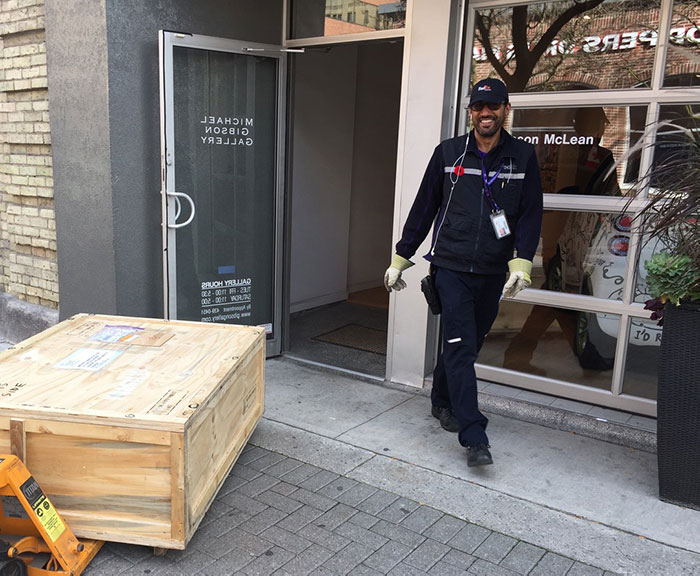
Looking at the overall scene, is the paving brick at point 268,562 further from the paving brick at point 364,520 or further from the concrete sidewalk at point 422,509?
the paving brick at point 364,520

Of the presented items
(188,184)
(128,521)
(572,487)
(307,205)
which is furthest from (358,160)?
(128,521)

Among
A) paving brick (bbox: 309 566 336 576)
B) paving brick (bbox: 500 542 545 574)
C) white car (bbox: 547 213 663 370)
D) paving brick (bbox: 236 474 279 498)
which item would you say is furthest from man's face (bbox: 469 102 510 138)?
paving brick (bbox: 309 566 336 576)

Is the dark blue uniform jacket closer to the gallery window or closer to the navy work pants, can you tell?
the navy work pants

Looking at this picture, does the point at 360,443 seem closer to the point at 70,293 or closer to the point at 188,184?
the point at 188,184

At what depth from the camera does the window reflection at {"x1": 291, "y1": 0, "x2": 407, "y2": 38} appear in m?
4.61

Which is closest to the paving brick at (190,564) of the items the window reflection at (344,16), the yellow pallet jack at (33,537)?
the yellow pallet jack at (33,537)

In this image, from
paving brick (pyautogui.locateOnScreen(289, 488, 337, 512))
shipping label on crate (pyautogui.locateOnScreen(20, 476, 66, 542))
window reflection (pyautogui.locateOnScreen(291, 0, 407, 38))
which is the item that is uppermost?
window reflection (pyautogui.locateOnScreen(291, 0, 407, 38))

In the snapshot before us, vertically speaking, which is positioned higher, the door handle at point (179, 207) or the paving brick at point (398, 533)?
the door handle at point (179, 207)

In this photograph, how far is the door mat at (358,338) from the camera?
5605 mm

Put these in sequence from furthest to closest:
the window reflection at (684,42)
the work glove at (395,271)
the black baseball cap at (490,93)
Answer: the work glove at (395,271), the window reflection at (684,42), the black baseball cap at (490,93)

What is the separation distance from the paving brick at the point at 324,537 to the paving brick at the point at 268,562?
0.15 meters

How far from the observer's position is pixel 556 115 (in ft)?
13.2

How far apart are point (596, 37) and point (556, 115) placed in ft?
1.67

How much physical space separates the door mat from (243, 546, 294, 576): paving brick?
9.51 feet
